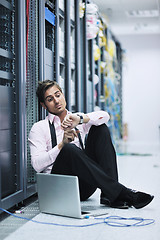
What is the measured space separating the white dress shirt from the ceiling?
3.52 metres

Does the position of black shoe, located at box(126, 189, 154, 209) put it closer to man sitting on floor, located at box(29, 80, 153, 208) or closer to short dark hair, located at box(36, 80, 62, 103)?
man sitting on floor, located at box(29, 80, 153, 208)

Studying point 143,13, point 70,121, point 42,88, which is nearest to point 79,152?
point 70,121

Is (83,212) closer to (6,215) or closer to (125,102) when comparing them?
(6,215)

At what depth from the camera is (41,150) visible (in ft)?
8.05

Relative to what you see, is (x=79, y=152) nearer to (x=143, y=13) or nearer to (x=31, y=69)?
(x=31, y=69)

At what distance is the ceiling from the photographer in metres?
6.62

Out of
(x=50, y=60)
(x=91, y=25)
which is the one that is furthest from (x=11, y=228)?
(x=91, y=25)

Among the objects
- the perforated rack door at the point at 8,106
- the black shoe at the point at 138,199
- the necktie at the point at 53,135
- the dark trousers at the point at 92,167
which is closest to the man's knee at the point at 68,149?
the dark trousers at the point at 92,167

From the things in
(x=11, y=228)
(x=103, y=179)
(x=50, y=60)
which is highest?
(x=50, y=60)

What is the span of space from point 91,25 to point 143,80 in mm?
4982

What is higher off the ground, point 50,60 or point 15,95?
point 50,60

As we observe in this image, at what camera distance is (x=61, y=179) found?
223cm

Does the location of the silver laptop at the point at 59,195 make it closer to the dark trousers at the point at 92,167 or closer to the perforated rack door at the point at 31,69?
the dark trousers at the point at 92,167

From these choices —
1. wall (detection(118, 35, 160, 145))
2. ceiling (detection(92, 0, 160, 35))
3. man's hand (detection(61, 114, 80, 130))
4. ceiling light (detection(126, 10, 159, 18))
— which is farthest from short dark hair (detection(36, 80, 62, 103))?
wall (detection(118, 35, 160, 145))
